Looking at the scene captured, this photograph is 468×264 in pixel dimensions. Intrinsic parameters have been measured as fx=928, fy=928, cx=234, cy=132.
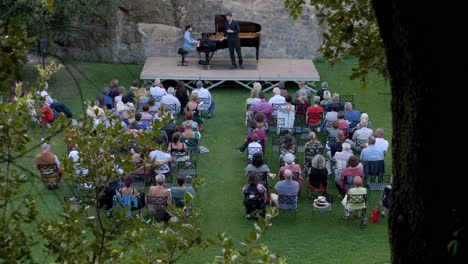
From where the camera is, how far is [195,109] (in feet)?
66.2

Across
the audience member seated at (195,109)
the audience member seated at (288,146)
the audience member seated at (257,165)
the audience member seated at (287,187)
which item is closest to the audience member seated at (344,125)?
the audience member seated at (288,146)

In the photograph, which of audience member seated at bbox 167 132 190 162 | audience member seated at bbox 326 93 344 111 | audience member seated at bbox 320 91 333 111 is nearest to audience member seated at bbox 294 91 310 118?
audience member seated at bbox 320 91 333 111

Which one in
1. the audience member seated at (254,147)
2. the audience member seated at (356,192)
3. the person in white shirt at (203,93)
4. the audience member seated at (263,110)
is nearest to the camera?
the audience member seated at (356,192)

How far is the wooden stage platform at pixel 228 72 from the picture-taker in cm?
2361

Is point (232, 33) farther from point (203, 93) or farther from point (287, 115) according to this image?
point (287, 115)

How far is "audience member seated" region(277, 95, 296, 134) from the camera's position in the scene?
63.3 ft

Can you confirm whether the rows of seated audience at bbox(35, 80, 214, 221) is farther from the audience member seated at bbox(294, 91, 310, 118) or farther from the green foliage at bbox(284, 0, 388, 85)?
the green foliage at bbox(284, 0, 388, 85)

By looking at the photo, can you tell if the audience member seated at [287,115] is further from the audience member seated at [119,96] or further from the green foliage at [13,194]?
the green foliage at [13,194]

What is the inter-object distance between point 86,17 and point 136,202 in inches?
411

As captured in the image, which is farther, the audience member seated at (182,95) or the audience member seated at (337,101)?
the audience member seated at (182,95)

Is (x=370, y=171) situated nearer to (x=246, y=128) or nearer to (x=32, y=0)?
(x=246, y=128)

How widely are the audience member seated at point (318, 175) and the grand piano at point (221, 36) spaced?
27.5 feet

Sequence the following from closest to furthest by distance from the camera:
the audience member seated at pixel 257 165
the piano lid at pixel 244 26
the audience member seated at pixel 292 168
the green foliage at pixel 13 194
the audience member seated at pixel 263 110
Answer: the green foliage at pixel 13 194 → the audience member seated at pixel 292 168 → the audience member seated at pixel 257 165 → the audience member seated at pixel 263 110 → the piano lid at pixel 244 26

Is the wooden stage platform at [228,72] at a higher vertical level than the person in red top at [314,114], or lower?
higher
